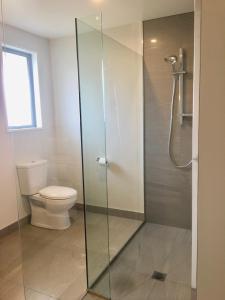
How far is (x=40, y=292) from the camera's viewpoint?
1.92 metres

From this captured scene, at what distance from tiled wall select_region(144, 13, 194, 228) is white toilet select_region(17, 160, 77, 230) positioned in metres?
0.95

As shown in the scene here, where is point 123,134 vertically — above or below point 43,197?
above

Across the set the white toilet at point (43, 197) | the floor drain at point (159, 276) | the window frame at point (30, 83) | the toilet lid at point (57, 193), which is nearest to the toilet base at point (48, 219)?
the white toilet at point (43, 197)

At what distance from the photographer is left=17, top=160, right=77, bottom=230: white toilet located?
2822 millimetres

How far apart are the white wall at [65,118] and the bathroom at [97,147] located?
13mm

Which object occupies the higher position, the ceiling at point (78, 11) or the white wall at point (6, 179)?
the ceiling at point (78, 11)

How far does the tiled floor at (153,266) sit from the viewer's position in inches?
74.1

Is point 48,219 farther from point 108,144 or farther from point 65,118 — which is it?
point 65,118

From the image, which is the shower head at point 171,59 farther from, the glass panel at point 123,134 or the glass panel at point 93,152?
the glass panel at point 93,152

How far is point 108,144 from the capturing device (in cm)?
305

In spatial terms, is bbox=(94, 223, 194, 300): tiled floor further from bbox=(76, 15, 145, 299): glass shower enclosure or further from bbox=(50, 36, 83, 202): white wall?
bbox=(50, 36, 83, 202): white wall

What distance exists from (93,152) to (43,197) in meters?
0.96

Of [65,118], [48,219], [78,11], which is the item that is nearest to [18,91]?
[65,118]

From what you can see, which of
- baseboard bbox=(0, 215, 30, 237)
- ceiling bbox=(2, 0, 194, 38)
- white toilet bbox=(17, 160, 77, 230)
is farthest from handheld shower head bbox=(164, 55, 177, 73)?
baseboard bbox=(0, 215, 30, 237)
